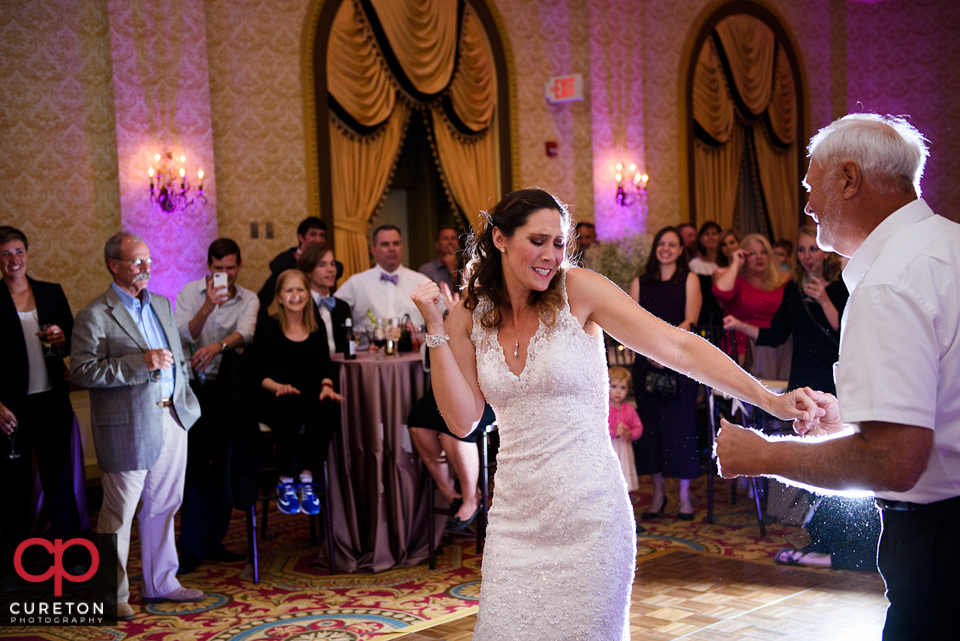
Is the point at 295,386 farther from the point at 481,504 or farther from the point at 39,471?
the point at 39,471

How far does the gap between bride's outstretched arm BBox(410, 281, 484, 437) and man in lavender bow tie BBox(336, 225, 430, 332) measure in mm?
3429

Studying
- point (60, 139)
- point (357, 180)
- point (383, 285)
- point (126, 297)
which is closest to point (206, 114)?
point (60, 139)

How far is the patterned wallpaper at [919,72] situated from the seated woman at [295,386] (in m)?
9.96

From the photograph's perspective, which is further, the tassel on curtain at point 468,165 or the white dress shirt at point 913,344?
the tassel on curtain at point 468,165

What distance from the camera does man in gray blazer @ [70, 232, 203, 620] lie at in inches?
153

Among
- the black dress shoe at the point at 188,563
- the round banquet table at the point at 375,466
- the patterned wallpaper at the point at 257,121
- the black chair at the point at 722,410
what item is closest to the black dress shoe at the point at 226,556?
the black dress shoe at the point at 188,563

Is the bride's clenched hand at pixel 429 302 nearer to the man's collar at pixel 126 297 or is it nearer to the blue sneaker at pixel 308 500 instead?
the man's collar at pixel 126 297

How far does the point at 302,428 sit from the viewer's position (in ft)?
15.2

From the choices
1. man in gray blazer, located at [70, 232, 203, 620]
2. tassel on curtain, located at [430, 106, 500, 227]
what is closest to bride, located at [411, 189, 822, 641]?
man in gray blazer, located at [70, 232, 203, 620]

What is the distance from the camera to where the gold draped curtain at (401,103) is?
7.73 meters

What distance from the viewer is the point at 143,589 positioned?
164 inches

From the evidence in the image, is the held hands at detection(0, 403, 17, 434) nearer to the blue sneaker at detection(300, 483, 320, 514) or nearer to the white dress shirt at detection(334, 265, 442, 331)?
the blue sneaker at detection(300, 483, 320, 514)

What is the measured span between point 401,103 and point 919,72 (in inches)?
313

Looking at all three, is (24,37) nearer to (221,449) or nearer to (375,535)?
(221,449)
